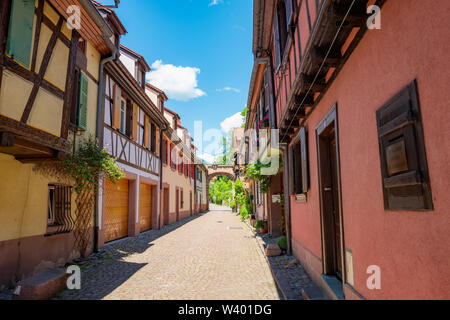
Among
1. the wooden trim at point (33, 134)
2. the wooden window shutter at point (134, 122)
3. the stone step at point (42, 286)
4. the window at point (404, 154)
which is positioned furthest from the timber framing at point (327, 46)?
the wooden window shutter at point (134, 122)

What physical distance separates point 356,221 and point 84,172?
213 inches

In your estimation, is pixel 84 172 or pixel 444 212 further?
pixel 84 172

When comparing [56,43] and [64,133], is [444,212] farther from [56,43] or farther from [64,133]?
[56,43]

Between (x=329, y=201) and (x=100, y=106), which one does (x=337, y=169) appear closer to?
(x=329, y=201)

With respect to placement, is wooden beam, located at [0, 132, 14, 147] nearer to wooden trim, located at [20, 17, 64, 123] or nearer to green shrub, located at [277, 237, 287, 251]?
wooden trim, located at [20, 17, 64, 123]

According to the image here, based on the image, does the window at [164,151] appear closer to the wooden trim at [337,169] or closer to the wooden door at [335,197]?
the wooden trim at [337,169]

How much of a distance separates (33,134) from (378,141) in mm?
4460

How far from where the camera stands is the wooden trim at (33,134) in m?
3.78

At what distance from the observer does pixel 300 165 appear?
5977 mm

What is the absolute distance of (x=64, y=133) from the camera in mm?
5043

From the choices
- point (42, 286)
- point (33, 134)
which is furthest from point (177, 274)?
point (33, 134)

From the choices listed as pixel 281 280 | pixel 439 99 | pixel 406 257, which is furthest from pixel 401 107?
pixel 281 280

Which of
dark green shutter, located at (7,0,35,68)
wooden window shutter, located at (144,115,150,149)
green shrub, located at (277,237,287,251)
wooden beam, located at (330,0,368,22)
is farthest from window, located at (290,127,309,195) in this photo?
wooden window shutter, located at (144,115,150,149)
